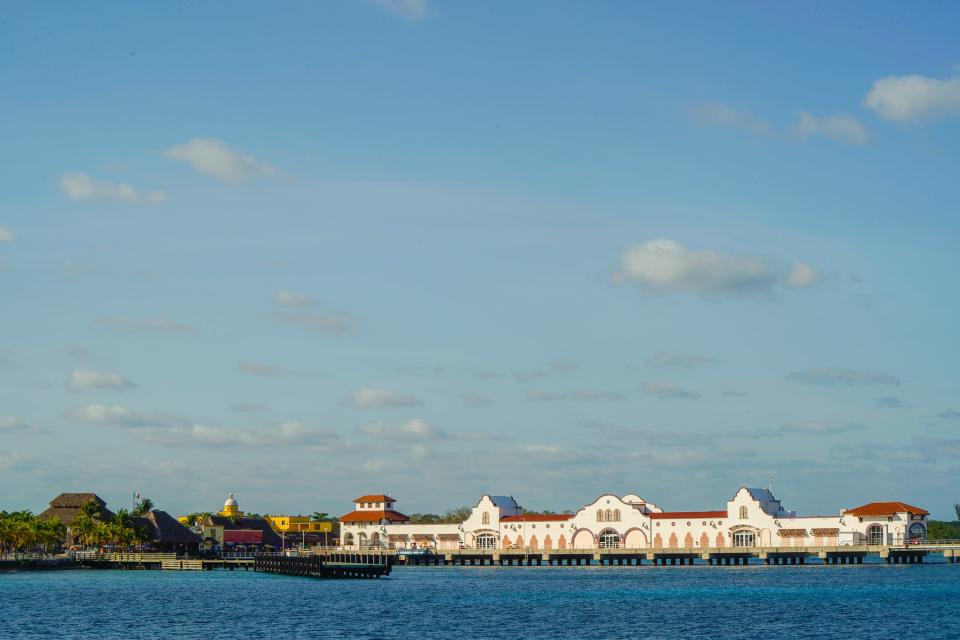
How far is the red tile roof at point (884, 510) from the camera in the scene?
465 ft

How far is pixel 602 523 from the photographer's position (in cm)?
15812

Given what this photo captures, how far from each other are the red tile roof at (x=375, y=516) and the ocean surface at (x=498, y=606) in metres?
41.7

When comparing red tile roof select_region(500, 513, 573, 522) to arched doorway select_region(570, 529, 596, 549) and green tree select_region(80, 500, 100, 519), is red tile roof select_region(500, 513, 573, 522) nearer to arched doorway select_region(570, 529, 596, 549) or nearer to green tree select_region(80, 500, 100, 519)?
arched doorway select_region(570, 529, 596, 549)

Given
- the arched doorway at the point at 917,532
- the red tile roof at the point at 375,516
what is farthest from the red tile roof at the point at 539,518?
the arched doorway at the point at 917,532

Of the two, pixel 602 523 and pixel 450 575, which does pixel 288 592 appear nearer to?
pixel 450 575

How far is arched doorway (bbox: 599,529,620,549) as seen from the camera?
157500 millimetres

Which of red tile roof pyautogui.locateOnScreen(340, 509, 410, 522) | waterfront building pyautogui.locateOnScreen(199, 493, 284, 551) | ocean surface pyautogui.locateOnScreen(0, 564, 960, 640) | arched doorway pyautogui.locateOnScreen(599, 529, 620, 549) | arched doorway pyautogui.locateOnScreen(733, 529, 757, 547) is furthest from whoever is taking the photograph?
waterfront building pyautogui.locateOnScreen(199, 493, 284, 551)

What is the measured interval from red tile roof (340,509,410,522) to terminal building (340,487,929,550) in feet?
0.48

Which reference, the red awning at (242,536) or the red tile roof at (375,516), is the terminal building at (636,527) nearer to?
the red tile roof at (375,516)

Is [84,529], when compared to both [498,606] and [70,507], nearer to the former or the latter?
[70,507]

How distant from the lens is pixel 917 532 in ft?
471

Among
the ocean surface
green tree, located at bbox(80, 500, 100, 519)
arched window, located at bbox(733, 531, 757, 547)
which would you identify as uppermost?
green tree, located at bbox(80, 500, 100, 519)

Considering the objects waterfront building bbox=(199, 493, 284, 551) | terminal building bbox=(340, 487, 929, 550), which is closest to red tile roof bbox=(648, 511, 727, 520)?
terminal building bbox=(340, 487, 929, 550)

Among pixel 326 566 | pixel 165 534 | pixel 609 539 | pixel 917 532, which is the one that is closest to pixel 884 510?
pixel 917 532
